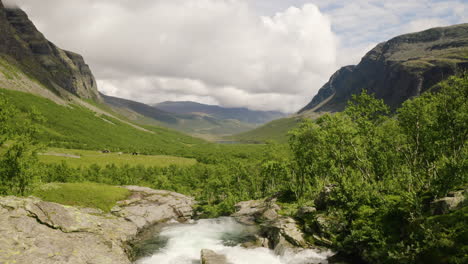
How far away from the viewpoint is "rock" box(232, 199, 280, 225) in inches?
3054

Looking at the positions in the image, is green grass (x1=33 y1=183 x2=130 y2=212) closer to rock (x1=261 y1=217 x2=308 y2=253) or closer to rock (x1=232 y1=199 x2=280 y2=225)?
rock (x1=232 y1=199 x2=280 y2=225)

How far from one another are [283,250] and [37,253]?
40276 millimetres

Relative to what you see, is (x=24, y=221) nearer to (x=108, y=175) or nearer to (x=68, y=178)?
(x=68, y=178)

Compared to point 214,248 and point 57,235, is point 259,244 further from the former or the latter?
point 57,235

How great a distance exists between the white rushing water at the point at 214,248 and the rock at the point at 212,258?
4.42 ft

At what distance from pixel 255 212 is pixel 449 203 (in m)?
58.8

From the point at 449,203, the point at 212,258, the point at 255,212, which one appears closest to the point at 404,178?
the point at 449,203

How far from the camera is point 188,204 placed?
9925 cm

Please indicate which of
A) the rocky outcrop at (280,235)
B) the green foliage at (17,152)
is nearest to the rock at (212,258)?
the rocky outcrop at (280,235)

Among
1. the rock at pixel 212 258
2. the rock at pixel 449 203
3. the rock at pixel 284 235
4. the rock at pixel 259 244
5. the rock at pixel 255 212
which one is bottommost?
the rock at pixel 255 212

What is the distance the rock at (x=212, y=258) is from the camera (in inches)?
1718

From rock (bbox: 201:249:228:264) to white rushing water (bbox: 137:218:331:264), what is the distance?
135 cm

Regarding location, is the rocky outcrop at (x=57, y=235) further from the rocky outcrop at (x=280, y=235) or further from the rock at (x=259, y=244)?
the rocky outcrop at (x=280, y=235)

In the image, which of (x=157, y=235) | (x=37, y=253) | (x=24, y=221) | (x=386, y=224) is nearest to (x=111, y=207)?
(x=157, y=235)
